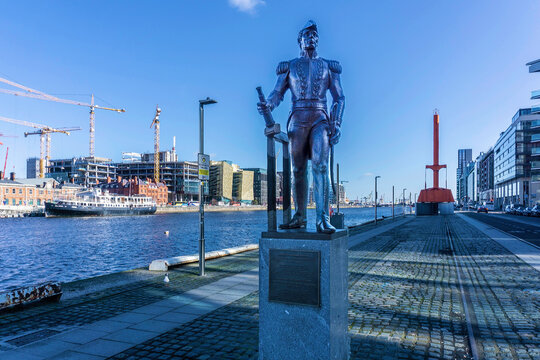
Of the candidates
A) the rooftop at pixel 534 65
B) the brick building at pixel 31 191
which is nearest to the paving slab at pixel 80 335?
the rooftop at pixel 534 65

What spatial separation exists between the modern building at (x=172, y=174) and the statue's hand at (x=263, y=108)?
159 meters

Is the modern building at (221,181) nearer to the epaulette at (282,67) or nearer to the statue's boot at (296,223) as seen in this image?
the epaulette at (282,67)

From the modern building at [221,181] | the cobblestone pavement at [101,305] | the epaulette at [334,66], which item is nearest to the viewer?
the epaulette at [334,66]

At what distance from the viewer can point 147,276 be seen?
37.8 feet

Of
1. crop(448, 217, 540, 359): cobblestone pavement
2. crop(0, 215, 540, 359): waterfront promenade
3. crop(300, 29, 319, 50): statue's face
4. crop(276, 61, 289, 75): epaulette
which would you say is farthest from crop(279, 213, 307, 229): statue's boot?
crop(448, 217, 540, 359): cobblestone pavement

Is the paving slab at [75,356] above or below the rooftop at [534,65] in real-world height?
below

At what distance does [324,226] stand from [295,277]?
785 millimetres

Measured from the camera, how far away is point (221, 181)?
605 feet

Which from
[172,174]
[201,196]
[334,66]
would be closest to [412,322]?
[334,66]

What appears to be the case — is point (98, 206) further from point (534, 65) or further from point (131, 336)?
point (131, 336)

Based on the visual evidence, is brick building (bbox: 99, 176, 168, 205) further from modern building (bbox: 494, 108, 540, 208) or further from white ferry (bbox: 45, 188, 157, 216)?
modern building (bbox: 494, 108, 540, 208)

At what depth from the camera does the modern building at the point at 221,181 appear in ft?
604

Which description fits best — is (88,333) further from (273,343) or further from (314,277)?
(314,277)

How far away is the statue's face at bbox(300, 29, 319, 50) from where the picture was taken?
5.42 meters
